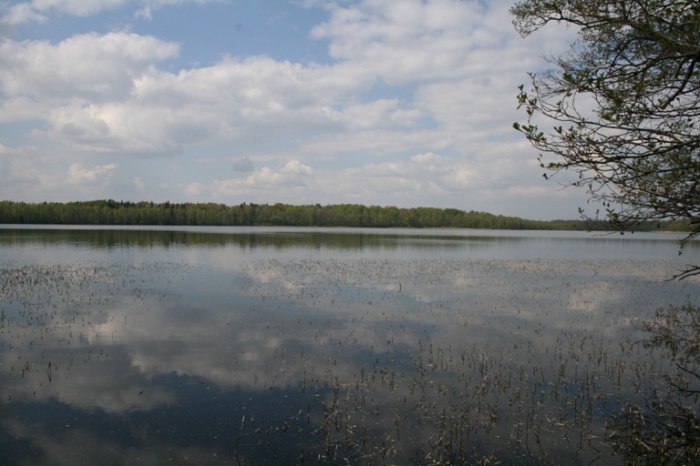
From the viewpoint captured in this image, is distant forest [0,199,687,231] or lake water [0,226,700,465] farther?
distant forest [0,199,687,231]

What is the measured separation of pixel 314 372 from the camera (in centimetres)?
1264

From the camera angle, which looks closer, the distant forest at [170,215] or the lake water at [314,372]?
the lake water at [314,372]

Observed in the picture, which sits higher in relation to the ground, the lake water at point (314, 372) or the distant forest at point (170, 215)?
the distant forest at point (170, 215)

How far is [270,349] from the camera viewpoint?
14664 millimetres

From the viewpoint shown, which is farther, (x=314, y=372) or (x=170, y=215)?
(x=170, y=215)

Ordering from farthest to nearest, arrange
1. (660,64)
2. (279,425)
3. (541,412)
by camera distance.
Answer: (541,412)
(279,425)
(660,64)

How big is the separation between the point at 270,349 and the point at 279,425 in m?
5.30

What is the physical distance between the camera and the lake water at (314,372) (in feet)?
28.7

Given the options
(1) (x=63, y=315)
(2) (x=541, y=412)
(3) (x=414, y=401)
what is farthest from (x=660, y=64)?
(1) (x=63, y=315)

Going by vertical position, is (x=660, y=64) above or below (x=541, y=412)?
above

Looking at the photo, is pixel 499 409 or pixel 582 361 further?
pixel 582 361

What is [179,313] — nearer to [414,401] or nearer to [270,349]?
[270,349]

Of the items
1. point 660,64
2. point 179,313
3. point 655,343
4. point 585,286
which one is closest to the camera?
point 660,64

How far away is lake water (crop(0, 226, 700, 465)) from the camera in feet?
28.7
